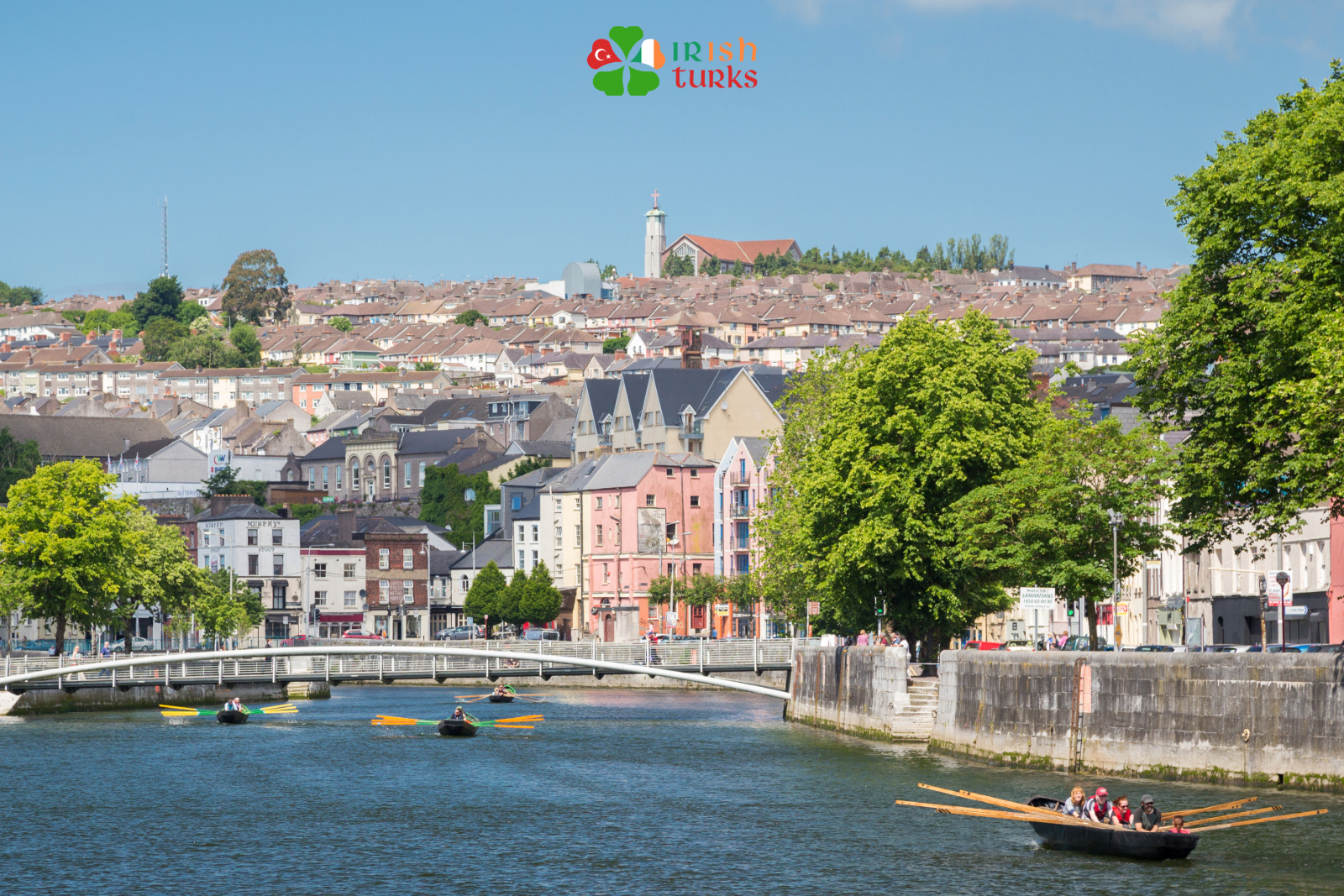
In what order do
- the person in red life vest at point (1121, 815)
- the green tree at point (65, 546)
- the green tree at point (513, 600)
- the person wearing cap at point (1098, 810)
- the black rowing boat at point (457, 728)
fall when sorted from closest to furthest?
the person in red life vest at point (1121, 815)
the person wearing cap at point (1098, 810)
the black rowing boat at point (457, 728)
the green tree at point (65, 546)
the green tree at point (513, 600)

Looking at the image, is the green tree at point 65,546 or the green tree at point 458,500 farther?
the green tree at point 458,500

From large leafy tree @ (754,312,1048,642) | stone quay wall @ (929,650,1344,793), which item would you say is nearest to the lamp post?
stone quay wall @ (929,650,1344,793)

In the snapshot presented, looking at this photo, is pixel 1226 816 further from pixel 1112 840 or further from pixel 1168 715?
pixel 1168 715

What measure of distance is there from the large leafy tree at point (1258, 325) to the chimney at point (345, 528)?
113 metres

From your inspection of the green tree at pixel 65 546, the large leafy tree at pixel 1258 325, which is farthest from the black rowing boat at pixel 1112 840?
the green tree at pixel 65 546

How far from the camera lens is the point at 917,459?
65062 mm

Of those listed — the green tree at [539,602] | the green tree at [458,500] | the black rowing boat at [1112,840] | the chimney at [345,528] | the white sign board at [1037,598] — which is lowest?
the black rowing boat at [1112,840]

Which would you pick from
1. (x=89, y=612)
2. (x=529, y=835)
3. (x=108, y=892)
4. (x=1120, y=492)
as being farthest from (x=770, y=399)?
(x=108, y=892)

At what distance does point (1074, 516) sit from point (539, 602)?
8230 centimetres

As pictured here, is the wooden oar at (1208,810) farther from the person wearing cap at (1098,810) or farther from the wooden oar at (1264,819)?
the person wearing cap at (1098,810)

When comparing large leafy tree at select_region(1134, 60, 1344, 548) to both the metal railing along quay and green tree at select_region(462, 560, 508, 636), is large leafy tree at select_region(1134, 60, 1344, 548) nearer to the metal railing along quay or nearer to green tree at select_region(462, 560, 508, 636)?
the metal railing along quay

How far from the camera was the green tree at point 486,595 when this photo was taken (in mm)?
141125

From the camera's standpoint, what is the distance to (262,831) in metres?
48.9

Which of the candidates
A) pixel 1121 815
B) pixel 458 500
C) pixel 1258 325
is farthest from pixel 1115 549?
pixel 458 500
